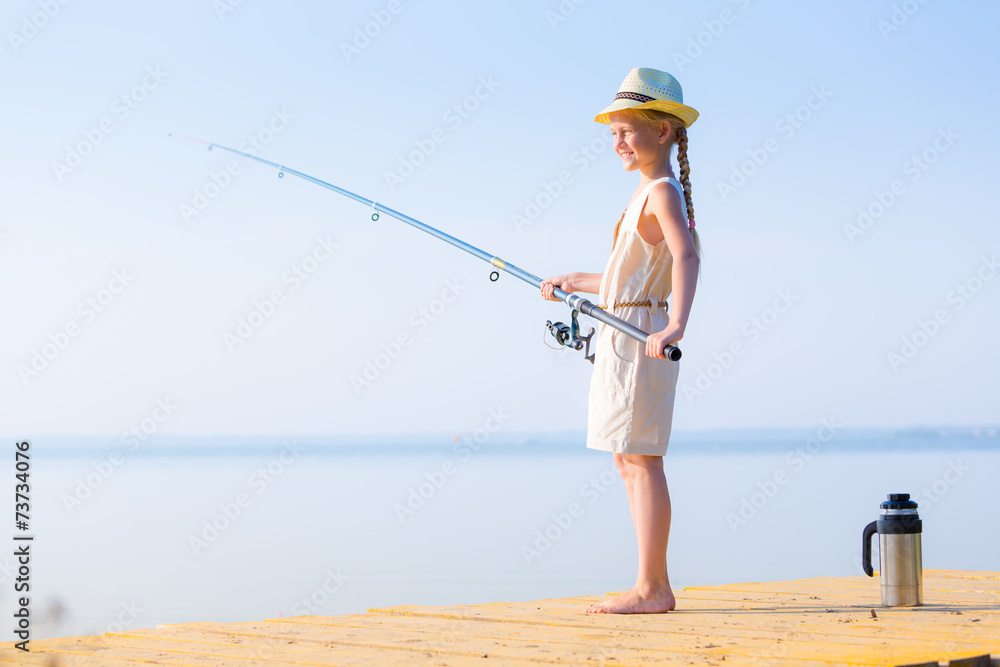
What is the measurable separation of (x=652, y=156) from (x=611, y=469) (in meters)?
10.9

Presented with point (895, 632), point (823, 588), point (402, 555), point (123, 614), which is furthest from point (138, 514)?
point (895, 632)

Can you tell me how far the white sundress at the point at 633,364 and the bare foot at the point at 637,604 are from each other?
44cm

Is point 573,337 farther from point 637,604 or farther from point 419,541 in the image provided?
point 419,541

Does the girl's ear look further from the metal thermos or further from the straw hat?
the metal thermos

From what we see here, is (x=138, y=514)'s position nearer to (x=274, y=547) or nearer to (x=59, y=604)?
(x=274, y=547)

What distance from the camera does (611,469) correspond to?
47.1 feet

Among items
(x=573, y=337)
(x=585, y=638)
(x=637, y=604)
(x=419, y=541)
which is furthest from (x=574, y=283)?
(x=419, y=541)

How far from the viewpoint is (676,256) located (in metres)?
3.47

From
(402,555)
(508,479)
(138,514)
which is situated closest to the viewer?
(402,555)

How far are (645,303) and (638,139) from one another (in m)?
0.53

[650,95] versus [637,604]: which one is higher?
[650,95]

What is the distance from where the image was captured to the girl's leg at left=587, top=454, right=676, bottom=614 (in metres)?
3.54

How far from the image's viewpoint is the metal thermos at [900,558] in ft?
11.6

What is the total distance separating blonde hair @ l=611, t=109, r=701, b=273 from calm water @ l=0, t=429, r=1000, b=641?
90.2 inches
